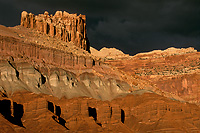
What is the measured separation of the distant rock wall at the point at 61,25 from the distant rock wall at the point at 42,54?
24733mm

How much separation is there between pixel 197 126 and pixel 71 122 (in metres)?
→ 32.2

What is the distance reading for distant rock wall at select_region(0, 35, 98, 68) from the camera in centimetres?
8178

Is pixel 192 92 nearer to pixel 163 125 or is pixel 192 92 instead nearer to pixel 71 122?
pixel 163 125

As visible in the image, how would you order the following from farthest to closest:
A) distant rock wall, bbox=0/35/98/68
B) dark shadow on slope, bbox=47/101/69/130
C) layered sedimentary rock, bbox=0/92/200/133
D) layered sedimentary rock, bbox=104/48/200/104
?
layered sedimentary rock, bbox=104/48/200/104
distant rock wall, bbox=0/35/98/68
dark shadow on slope, bbox=47/101/69/130
layered sedimentary rock, bbox=0/92/200/133

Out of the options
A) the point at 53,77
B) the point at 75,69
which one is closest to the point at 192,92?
the point at 75,69

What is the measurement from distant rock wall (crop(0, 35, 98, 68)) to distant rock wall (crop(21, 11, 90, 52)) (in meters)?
24.7

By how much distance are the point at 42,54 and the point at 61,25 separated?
38.2m

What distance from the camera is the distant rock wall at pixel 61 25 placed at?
115625 mm

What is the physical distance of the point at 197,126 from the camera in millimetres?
86062

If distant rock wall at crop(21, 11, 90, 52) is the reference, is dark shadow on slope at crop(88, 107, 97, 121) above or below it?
below

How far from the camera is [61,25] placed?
125m

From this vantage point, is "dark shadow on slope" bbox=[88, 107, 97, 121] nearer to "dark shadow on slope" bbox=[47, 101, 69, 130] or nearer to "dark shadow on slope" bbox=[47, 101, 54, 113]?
"dark shadow on slope" bbox=[47, 101, 69, 130]

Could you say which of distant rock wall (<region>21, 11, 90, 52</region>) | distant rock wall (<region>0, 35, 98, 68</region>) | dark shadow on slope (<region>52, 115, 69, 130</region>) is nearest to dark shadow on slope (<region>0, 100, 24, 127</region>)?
dark shadow on slope (<region>52, 115, 69, 130</region>)

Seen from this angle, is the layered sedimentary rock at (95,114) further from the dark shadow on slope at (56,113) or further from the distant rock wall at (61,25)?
the distant rock wall at (61,25)
